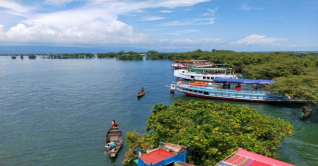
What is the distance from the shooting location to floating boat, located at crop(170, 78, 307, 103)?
31869 millimetres

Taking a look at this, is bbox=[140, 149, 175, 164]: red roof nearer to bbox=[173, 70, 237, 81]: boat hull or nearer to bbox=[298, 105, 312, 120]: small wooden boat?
bbox=[298, 105, 312, 120]: small wooden boat

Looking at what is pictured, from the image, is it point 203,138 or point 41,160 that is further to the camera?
point 41,160

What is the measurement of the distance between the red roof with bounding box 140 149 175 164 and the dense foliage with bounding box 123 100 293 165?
117 cm

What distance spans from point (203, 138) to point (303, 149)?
12273 mm

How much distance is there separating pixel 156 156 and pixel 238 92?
26.0m

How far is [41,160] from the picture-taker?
17.3 metres

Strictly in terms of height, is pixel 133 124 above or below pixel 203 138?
below

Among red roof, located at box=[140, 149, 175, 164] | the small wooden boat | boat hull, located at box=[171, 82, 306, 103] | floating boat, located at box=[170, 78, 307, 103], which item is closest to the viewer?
red roof, located at box=[140, 149, 175, 164]

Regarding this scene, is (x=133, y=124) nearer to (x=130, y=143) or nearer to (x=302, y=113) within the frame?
(x=130, y=143)

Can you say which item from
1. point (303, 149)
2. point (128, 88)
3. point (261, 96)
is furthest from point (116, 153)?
point (128, 88)

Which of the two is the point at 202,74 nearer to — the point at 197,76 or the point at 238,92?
the point at 197,76

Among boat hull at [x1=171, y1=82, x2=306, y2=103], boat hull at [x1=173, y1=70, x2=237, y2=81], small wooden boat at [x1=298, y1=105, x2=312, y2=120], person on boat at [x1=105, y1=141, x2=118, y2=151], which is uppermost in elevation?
boat hull at [x1=173, y1=70, x2=237, y2=81]

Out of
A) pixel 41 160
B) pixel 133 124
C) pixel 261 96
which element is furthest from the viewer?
pixel 261 96

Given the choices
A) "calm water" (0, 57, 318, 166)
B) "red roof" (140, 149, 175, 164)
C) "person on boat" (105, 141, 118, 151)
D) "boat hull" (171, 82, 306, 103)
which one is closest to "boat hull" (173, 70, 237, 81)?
"boat hull" (171, 82, 306, 103)
